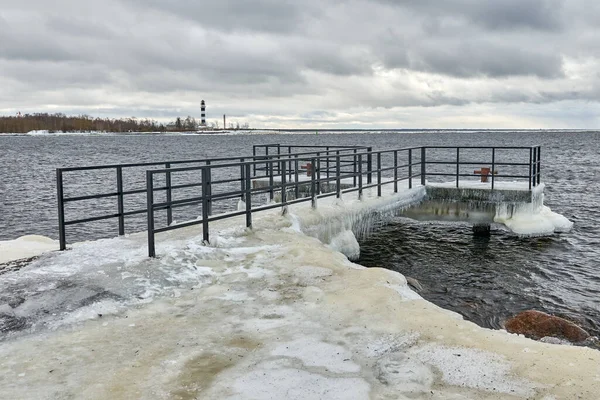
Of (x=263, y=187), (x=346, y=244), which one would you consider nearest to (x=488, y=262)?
(x=346, y=244)

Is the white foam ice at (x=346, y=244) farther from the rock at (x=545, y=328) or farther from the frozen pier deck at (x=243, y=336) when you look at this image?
the rock at (x=545, y=328)

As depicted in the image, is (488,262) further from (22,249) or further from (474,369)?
(22,249)

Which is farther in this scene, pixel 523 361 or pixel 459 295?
pixel 459 295

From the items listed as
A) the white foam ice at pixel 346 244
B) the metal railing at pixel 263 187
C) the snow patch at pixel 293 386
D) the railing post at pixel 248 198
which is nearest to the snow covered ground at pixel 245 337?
the snow patch at pixel 293 386

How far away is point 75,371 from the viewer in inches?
165

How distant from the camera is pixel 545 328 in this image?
7461 mm

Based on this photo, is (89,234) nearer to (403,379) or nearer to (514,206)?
(514,206)

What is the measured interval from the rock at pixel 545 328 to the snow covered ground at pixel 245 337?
7.52ft

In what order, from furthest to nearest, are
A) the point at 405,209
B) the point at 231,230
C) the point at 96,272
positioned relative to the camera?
the point at 405,209 → the point at 231,230 → the point at 96,272

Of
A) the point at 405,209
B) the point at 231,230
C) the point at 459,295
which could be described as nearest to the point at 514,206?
the point at 405,209

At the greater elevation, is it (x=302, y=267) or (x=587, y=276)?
(x=302, y=267)

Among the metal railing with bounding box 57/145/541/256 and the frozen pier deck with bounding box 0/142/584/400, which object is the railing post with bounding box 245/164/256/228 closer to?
the metal railing with bounding box 57/145/541/256

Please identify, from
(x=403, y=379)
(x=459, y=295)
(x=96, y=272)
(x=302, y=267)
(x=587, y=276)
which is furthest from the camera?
(x=587, y=276)

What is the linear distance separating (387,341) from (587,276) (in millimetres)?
8408
